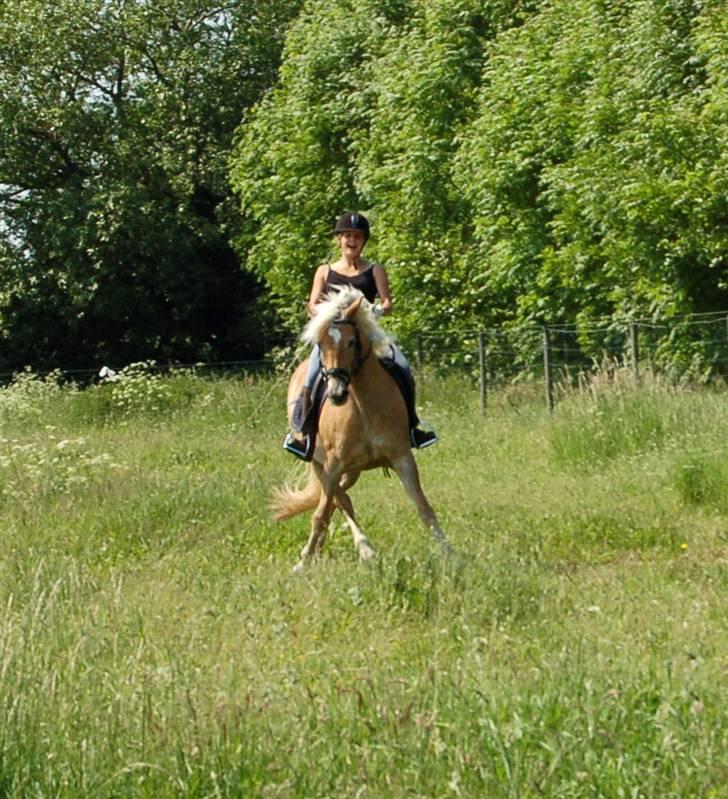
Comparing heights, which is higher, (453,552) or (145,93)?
(145,93)

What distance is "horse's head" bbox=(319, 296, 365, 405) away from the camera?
1118 centimetres

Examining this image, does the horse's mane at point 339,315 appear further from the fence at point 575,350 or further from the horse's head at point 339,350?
the fence at point 575,350

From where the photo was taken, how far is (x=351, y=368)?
11.4 meters

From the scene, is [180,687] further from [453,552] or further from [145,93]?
[145,93]

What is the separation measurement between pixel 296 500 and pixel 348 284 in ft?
5.53

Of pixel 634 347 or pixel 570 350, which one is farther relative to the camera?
pixel 570 350

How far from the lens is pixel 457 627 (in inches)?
320

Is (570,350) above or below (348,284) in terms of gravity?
below

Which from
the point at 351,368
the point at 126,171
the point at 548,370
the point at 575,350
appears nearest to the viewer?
the point at 351,368

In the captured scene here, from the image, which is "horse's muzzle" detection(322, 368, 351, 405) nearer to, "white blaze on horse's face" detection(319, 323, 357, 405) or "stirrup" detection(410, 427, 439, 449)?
"white blaze on horse's face" detection(319, 323, 357, 405)

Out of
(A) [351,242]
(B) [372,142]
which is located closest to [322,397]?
(A) [351,242]

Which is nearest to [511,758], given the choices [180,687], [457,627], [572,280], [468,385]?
[180,687]

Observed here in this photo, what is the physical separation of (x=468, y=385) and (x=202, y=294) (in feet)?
41.0

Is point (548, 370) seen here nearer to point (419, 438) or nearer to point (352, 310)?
point (419, 438)
